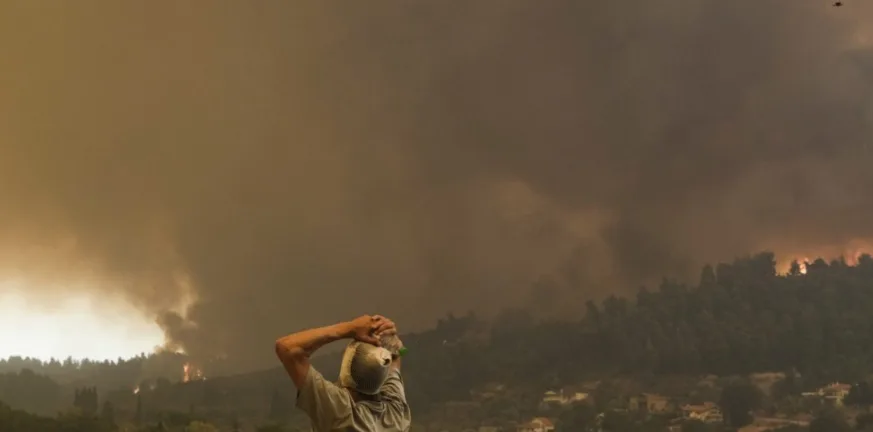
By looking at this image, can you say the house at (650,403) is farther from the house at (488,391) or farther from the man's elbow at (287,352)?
the man's elbow at (287,352)

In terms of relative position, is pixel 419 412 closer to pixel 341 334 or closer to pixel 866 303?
pixel 866 303

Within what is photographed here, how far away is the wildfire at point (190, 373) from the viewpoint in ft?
58.0

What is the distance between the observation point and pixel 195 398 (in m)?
17.3

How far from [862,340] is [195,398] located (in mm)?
17375

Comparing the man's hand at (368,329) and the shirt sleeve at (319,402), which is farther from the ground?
the man's hand at (368,329)

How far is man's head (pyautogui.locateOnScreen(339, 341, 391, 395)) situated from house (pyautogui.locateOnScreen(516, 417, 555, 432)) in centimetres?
1548

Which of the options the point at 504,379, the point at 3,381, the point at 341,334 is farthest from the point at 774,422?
the point at 3,381

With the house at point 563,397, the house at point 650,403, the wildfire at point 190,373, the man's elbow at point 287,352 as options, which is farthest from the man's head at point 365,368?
the house at point 650,403

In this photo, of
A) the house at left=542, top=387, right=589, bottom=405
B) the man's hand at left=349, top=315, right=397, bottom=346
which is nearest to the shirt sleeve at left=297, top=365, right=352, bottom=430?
the man's hand at left=349, top=315, right=397, bottom=346

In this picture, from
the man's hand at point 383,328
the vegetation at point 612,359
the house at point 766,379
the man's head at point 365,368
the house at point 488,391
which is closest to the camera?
the man's head at point 365,368

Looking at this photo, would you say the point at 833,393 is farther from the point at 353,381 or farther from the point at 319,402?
the point at 319,402

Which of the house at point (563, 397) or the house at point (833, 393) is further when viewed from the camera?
the house at point (563, 397)

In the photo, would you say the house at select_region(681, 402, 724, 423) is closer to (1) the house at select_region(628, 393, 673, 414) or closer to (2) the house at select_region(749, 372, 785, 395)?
(1) the house at select_region(628, 393, 673, 414)

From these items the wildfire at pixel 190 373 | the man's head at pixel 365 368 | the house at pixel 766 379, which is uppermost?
the wildfire at pixel 190 373
